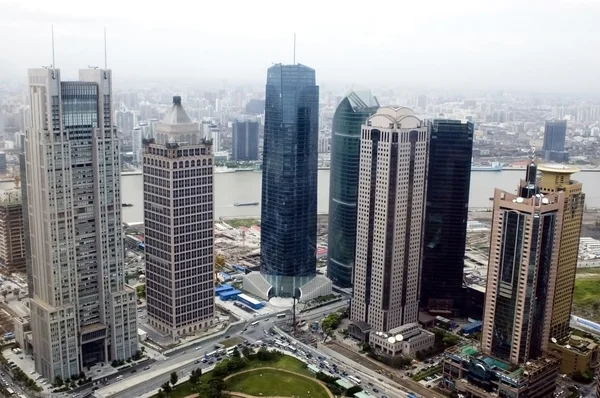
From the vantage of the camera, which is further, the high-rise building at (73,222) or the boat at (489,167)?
the boat at (489,167)

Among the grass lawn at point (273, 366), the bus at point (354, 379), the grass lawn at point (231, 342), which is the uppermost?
the grass lawn at point (273, 366)

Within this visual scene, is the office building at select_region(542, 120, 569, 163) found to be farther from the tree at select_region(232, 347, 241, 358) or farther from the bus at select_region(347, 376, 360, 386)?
the tree at select_region(232, 347, 241, 358)

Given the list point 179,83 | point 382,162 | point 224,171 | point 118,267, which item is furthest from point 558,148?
point 118,267

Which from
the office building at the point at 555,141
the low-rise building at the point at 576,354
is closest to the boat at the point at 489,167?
the office building at the point at 555,141

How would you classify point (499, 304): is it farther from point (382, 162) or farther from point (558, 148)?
point (558, 148)

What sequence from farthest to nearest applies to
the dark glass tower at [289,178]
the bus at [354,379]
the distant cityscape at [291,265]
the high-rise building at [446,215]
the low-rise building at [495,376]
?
the dark glass tower at [289,178]
the high-rise building at [446,215]
the bus at [354,379]
the distant cityscape at [291,265]
the low-rise building at [495,376]

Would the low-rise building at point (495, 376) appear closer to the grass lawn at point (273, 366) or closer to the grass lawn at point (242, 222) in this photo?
the grass lawn at point (273, 366)
